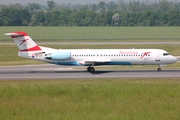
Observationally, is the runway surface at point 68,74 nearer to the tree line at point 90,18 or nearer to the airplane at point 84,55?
the airplane at point 84,55

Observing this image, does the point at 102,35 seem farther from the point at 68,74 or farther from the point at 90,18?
the point at 68,74

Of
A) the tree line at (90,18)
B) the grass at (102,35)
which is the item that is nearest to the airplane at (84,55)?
the grass at (102,35)

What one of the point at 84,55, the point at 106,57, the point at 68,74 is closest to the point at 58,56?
the point at 68,74

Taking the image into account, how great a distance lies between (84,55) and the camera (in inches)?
1858

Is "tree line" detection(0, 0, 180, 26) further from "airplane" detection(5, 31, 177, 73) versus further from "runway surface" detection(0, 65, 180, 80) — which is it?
"runway surface" detection(0, 65, 180, 80)

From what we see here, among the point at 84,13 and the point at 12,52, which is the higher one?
the point at 84,13

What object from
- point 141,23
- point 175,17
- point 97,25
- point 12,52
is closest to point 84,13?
point 97,25
